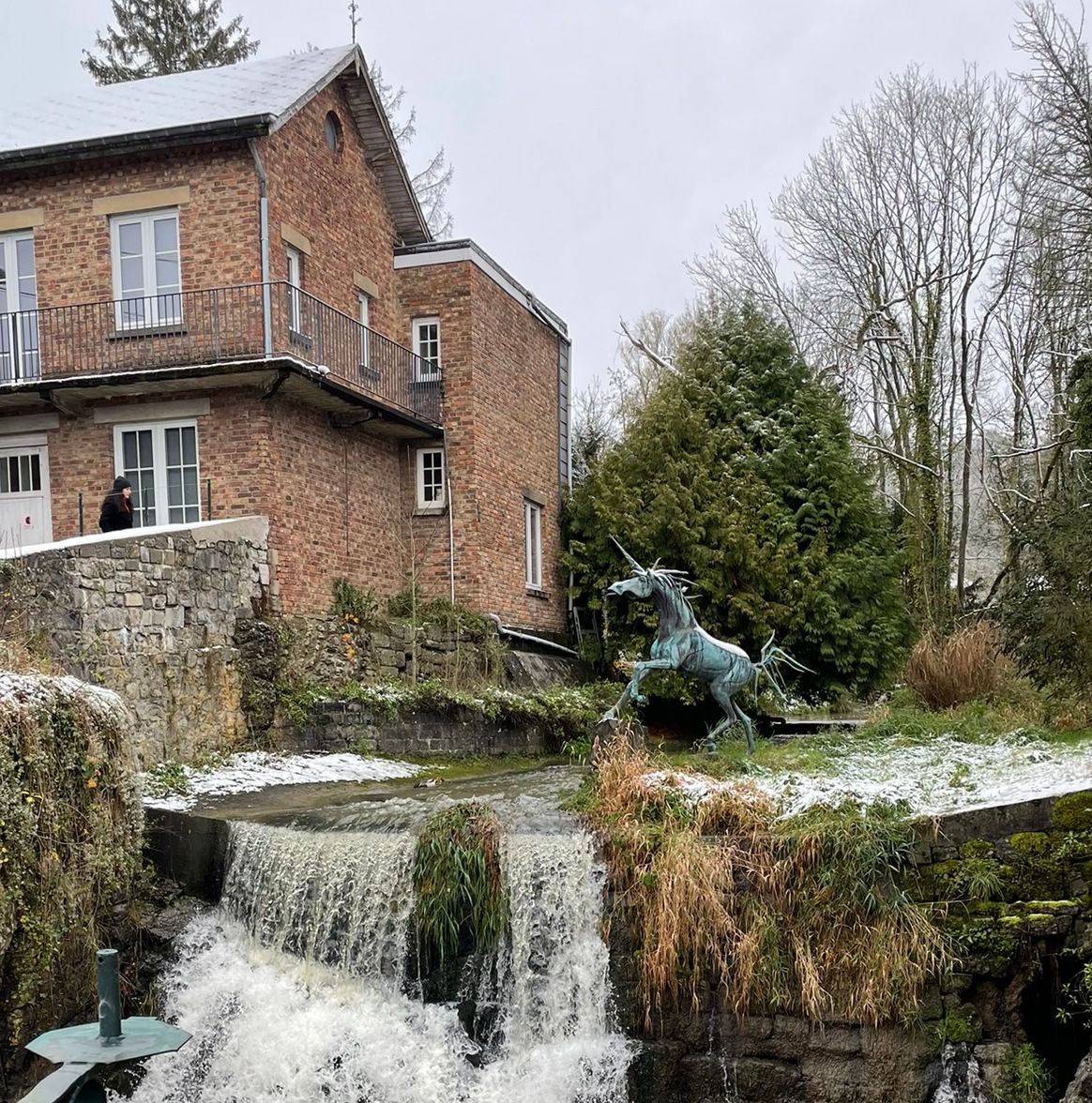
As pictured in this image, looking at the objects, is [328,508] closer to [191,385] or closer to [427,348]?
[191,385]

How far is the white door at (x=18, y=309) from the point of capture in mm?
16172

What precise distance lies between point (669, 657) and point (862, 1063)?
4275 mm

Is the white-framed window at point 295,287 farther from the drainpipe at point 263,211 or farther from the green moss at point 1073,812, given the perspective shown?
the green moss at point 1073,812

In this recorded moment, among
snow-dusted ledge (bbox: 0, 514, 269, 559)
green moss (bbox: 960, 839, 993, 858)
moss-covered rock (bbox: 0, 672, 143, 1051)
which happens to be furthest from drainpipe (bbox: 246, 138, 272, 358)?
green moss (bbox: 960, 839, 993, 858)

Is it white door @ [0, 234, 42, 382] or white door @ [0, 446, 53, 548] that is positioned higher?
white door @ [0, 234, 42, 382]

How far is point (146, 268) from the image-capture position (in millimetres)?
16000

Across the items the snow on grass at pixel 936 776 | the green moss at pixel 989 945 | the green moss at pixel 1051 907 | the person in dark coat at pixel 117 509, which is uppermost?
the person in dark coat at pixel 117 509

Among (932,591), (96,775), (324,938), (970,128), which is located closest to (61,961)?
(96,775)

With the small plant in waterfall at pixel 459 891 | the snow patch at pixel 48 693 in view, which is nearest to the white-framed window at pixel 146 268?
the snow patch at pixel 48 693

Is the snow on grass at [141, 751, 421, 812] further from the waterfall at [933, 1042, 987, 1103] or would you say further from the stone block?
the waterfall at [933, 1042, 987, 1103]

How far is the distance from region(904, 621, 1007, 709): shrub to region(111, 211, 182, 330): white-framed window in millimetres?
10999

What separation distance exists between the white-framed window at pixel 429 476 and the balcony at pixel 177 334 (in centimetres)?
219

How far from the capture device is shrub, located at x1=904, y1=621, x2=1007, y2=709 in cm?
1384

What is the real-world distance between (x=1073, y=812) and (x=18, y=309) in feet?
50.4
